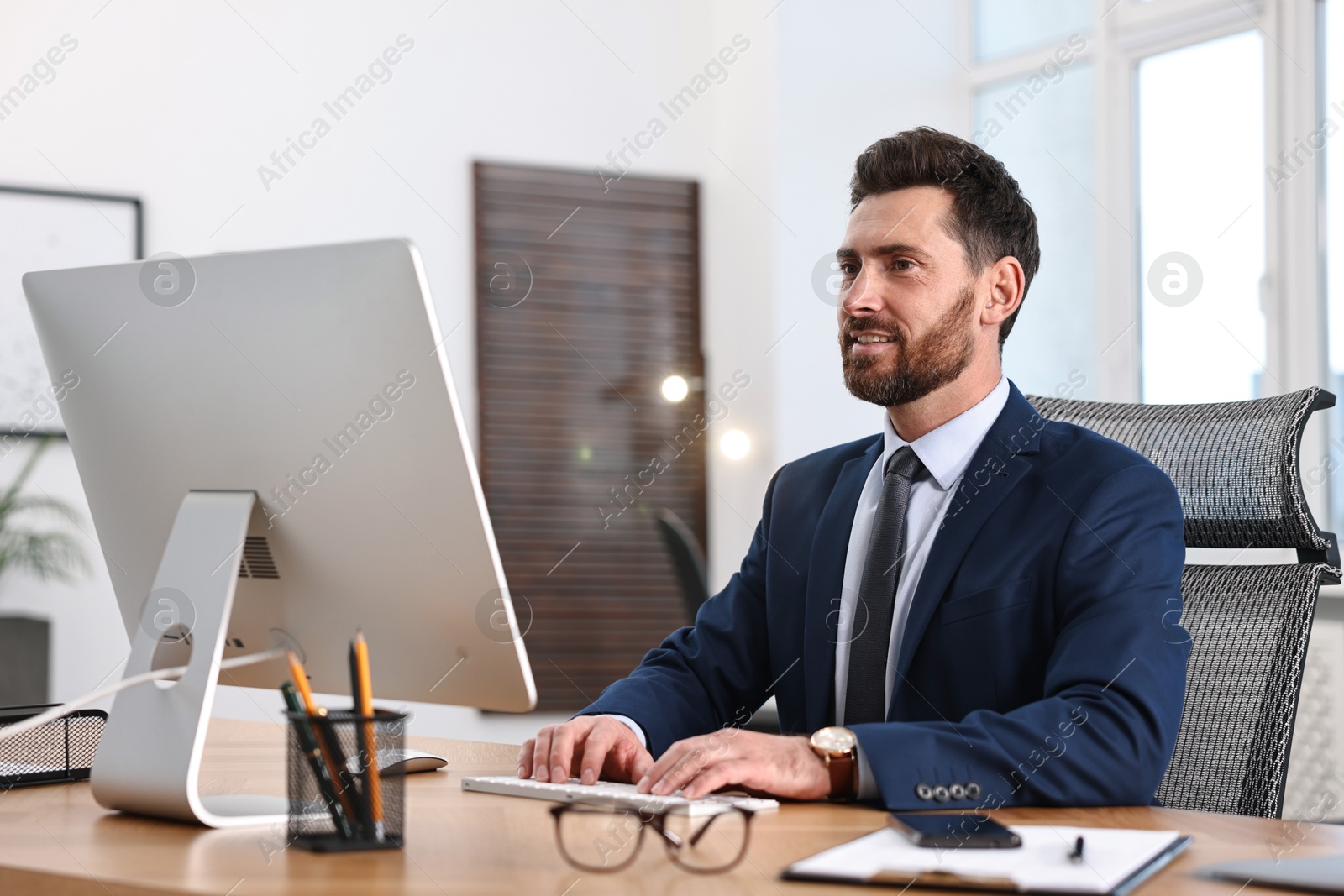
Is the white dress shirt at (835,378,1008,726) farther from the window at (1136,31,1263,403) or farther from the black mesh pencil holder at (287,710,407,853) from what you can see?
the window at (1136,31,1263,403)

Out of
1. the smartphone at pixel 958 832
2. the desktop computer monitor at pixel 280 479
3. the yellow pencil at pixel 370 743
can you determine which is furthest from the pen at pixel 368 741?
the smartphone at pixel 958 832

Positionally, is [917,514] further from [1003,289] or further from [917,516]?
[1003,289]

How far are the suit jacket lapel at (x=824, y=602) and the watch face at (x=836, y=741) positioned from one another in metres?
0.39

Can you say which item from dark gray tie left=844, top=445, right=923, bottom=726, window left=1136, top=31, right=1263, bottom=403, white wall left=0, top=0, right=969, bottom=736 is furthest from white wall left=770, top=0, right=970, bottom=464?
dark gray tie left=844, top=445, right=923, bottom=726

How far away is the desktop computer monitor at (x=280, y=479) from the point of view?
3.55 feet

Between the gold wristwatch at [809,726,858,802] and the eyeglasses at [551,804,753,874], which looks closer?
the eyeglasses at [551,804,753,874]

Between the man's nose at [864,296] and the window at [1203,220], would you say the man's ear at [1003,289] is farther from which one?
the window at [1203,220]

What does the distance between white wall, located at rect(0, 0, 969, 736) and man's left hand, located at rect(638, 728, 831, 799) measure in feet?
10.6

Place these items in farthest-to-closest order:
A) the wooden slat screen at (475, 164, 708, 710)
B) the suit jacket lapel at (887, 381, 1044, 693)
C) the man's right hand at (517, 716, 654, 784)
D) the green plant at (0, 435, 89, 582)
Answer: the wooden slat screen at (475, 164, 708, 710)
the green plant at (0, 435, 89, 582)
the suit jacket lapel at (887, 381, 1044, 693)
the man's right hand at (517, 716, 654, 784)

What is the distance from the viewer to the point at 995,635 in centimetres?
145

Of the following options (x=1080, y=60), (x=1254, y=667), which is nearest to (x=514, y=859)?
(x=1254, y=667)

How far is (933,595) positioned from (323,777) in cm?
73

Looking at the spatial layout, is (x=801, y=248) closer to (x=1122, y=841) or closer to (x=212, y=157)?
(x=212, y=157)

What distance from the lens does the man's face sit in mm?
1681
